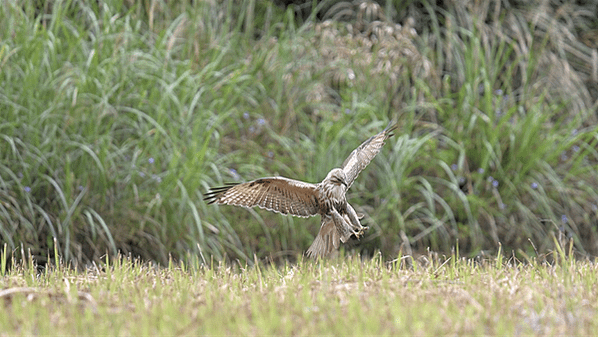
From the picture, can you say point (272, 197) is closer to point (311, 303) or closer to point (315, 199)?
point (315, 199)

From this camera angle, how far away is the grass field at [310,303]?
7.78 feet

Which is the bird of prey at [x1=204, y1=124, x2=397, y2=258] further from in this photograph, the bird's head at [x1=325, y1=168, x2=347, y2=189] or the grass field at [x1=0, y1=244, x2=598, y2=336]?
the grass field at [x1=0, y1=244, x2=598, y2=336]

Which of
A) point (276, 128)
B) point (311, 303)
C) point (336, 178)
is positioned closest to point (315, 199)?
point (336, 178)

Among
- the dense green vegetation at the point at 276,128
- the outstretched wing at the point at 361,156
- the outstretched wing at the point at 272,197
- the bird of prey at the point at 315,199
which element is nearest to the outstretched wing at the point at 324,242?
the bird of prey at the point at 315,199

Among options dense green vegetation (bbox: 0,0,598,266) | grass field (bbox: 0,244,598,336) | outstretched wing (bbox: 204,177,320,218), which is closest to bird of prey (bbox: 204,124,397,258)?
outstretched wing (bbox: 204,177,320,218)

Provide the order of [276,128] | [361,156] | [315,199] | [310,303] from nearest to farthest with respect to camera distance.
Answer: [310,303], [315,199], [361,156], [276,128]

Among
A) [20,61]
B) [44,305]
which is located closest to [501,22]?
[20,61]

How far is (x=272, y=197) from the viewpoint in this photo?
150 inches

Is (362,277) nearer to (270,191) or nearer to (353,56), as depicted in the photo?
(270,191)

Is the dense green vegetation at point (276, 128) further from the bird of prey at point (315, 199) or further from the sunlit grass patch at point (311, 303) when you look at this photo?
the sunlit grass patch at point (311, 303)

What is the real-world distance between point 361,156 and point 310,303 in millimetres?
1550

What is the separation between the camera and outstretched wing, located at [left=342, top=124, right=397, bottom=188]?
3.94m

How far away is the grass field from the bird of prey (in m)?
0.33

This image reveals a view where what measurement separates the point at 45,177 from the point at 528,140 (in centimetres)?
439
